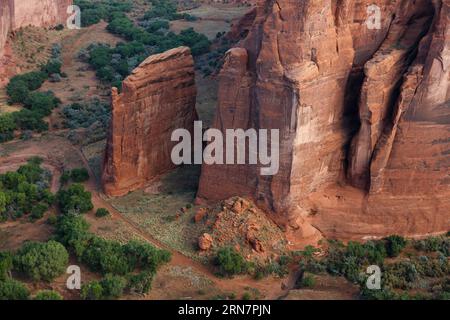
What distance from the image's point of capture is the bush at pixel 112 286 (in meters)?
27.9

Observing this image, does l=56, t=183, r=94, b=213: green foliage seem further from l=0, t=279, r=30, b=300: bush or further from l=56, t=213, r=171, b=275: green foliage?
l=0, t=279, r=30, b=300: bush

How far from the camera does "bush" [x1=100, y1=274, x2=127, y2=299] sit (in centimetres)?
2792

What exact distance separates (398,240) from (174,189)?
468 inches

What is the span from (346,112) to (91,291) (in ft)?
46.1

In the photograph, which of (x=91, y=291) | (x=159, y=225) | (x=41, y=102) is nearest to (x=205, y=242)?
(x=159, y=225)

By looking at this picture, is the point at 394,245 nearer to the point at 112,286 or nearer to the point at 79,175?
the point at 112,286

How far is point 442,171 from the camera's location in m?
31.2

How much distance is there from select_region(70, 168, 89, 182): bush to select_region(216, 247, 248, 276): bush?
12.2 meters

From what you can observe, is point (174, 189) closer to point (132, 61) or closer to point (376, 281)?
point (376, 281)

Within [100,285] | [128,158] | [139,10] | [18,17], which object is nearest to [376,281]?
[100,285]

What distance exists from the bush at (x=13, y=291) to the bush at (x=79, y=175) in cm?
1196

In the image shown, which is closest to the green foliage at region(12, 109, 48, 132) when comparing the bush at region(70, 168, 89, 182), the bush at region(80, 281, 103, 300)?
the bush at region(70, 168, 89, 182)

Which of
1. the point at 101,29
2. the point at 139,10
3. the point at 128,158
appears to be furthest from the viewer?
the point at 139,10

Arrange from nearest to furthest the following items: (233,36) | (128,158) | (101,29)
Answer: (128,158) < (233,36) < (101,29)
